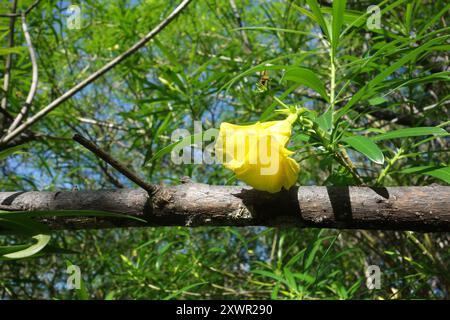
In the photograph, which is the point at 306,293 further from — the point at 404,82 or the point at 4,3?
the point at 4,3

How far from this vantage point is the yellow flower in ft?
1.66

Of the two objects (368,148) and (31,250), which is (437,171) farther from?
(31,250)

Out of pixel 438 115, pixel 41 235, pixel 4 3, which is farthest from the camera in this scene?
pixel 4 3

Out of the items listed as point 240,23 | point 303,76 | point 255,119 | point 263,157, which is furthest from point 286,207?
point 240,23

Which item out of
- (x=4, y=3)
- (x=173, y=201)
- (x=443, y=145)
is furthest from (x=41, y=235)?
(x=443, y=145)

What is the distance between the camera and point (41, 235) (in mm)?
505

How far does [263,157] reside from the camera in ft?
1.69

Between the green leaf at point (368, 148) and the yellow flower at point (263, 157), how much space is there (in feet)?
0.26

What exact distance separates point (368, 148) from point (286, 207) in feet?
0.38

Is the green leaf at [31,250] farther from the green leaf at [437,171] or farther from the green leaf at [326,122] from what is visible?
the green leaf at [437,171]

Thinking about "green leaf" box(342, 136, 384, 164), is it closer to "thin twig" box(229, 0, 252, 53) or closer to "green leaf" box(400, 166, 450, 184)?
"green leaf" box(400, 166, 450, 184)

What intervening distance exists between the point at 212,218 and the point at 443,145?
5.18ft

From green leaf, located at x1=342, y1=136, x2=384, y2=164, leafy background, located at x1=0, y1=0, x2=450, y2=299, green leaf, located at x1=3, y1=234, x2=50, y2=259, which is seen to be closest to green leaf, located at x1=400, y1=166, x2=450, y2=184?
leafy background, located at x1=0, y1=0, x2=450, y2=299

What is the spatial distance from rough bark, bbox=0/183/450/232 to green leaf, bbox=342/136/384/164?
0.13 feet
